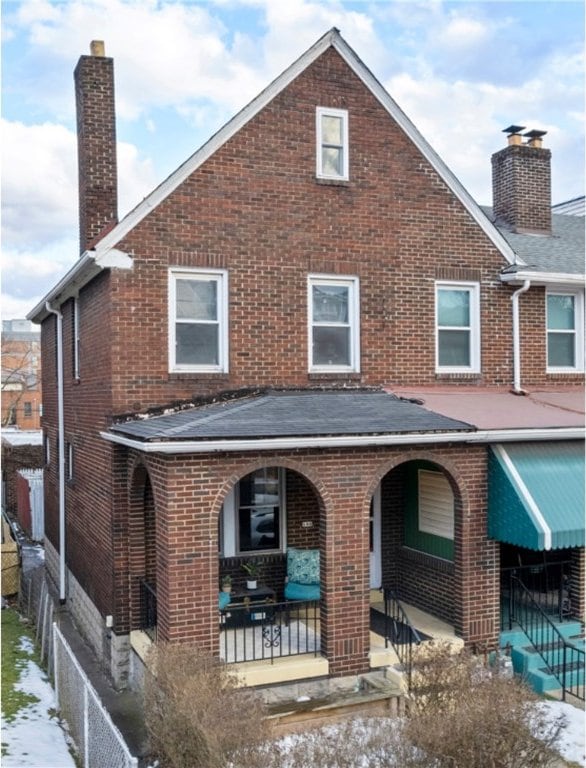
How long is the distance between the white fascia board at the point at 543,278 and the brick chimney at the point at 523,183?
3.19 metres

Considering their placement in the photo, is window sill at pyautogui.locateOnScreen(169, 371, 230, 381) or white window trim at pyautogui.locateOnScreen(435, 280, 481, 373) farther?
white window trim at pyautogui.locateOnScreen(435, 280, 481, 373)

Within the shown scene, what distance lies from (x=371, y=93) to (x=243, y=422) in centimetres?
660

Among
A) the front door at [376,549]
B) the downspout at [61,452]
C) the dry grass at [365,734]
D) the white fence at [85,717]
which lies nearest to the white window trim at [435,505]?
the front door at [376,549]

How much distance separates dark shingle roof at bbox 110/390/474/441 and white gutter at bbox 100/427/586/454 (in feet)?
0.22

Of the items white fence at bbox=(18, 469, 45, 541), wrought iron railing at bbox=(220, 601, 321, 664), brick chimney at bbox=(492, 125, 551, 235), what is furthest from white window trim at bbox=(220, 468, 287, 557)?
white fence at bbox=(18, 469, 45, 541)

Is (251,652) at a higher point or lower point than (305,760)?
lower

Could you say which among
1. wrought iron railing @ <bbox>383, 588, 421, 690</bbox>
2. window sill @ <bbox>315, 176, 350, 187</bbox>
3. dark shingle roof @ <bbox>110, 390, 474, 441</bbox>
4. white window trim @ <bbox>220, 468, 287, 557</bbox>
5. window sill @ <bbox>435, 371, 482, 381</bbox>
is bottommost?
wrought iron railing @ <bbox>383, 588, 421, 690</bbox>

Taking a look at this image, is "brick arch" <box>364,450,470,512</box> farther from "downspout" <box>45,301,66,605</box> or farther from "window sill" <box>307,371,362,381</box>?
"downspout" <box>45,301,66,605</box>

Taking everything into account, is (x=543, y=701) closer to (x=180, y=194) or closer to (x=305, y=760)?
(x=305, y=760)

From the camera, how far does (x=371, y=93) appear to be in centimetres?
1275

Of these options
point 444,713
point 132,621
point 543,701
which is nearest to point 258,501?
point 132,621

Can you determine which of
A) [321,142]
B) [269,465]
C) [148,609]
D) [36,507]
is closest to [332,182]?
[321,142]

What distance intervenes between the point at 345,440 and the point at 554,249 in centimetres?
833

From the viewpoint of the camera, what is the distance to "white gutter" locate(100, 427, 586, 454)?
8.95 meters
